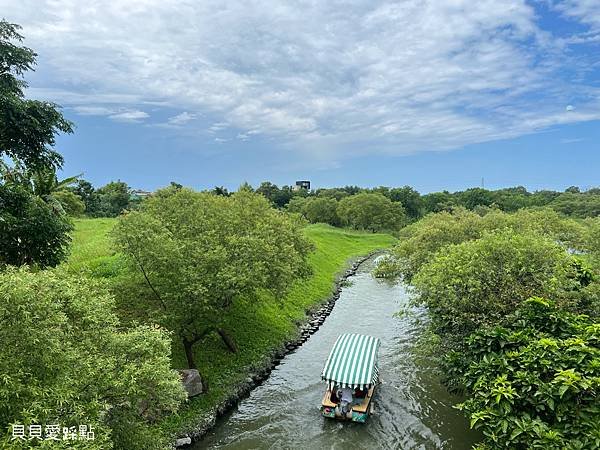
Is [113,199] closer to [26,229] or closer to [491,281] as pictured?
[26,229]

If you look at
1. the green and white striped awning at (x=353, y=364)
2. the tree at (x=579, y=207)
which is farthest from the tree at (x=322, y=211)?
the green and white striped awning at (x=353, y=364)

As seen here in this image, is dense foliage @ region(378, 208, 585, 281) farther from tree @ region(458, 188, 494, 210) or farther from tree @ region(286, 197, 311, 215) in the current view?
tree @ region(458, 188, 494, 210)

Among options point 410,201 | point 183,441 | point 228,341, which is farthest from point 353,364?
point 410,201

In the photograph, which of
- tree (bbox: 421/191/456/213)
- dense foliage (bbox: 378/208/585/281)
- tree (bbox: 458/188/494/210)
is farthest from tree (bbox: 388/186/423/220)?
dense foliage (bbox: 378/208/585/281)

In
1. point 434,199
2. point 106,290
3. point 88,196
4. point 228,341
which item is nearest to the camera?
point 106,290

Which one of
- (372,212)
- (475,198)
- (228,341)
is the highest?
(475,198)
